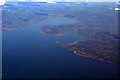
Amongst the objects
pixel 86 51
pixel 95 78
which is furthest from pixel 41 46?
pixel 95 78

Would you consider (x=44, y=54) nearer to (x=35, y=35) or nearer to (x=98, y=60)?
(x=98, y=60)

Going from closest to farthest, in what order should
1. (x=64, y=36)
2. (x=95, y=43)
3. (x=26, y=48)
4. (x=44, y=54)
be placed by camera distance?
(x=44, y=54) → (x=26, y=48) → (x=95, y=43) → (x=64, y=36)

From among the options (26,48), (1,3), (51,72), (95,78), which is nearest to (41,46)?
(26,48)

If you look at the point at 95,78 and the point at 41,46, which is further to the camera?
the point at 41,46

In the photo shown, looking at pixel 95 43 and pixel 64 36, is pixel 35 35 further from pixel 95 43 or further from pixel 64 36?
pixel 95 43

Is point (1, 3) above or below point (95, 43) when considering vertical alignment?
above

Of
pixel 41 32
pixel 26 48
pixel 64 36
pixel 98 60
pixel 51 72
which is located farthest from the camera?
pixel 41 32

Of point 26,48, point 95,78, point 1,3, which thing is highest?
point 1,3
